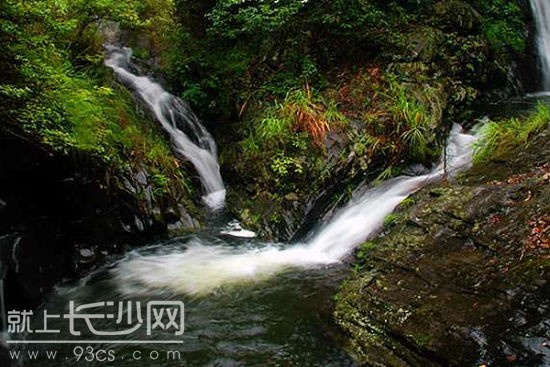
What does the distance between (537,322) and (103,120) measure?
4.60 metres

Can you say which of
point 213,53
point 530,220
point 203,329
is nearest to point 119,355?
point 203,329

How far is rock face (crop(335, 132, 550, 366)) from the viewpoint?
3.10m

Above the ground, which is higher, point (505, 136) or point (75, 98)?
point (75, 98)

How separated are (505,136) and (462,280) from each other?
3.18m

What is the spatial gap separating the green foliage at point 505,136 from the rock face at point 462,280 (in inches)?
28.2

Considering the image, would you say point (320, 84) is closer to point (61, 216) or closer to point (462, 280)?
point (61, 216)

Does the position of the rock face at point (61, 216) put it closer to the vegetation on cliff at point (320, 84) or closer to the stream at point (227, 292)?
the stream at point (227, 292)

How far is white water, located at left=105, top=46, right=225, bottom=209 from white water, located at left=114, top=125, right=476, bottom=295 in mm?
1433

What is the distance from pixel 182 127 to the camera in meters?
7.92

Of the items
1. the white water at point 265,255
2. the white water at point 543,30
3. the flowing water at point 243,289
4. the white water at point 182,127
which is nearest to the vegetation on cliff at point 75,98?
the white water at point 182,127

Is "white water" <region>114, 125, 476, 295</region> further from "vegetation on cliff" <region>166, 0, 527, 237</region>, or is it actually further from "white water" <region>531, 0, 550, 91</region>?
"white water" <region>531, 0, 550, 91</region>

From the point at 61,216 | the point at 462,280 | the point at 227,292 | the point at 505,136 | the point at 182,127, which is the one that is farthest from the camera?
the point at 182,127

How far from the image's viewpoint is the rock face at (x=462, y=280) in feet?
10.2

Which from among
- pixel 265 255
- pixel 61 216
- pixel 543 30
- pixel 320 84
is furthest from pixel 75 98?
pixel 543 30
